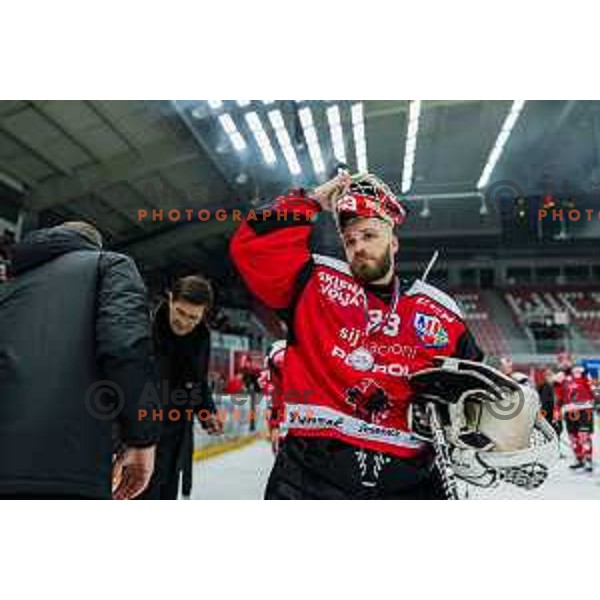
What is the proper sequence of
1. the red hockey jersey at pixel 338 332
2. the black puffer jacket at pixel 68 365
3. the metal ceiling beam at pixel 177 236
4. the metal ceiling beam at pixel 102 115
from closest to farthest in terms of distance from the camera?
the black puffer jacket at pixel 68 365 < the red hockey jersey at pixel 338 332 < the metal ceiling beam at pixel 177 236 < the metal ceiling beam at pixel 102 115

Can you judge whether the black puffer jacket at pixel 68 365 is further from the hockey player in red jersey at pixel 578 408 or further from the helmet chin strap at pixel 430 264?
the hockey player in red jersey at pixel 578 408

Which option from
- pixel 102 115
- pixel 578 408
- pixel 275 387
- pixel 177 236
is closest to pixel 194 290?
pixel 177 236

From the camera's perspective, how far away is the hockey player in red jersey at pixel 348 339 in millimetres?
1551

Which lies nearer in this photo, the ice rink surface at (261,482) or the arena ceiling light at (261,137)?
Answer: the ice rink surface at (261,482)

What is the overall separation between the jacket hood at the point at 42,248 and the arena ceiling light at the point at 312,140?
866 millimetres

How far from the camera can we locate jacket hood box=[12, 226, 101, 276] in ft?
4.27

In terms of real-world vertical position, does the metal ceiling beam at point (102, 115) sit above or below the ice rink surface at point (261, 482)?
above

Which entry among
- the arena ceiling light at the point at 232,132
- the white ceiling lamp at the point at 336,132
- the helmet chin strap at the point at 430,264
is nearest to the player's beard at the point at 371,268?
the helmet chin strap at the point at 430,264

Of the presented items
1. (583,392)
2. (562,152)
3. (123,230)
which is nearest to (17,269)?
(123,230)

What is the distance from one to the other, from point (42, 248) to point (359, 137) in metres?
1.10

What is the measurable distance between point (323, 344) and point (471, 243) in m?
0.66

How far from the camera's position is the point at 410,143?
199 cm

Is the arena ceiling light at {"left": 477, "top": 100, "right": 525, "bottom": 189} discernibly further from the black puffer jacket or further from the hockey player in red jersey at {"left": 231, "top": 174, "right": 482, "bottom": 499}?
the black puffer jacket
